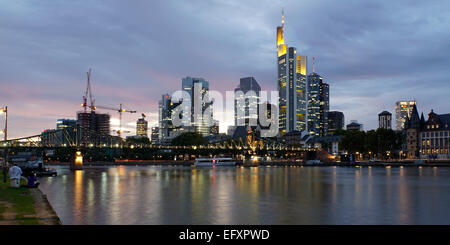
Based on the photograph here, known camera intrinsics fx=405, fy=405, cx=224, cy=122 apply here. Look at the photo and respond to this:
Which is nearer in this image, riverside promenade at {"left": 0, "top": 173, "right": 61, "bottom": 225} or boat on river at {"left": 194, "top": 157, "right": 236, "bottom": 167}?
riverside promenade at {"left": 0, "top": 173, "right": 61, "bottom": 225}

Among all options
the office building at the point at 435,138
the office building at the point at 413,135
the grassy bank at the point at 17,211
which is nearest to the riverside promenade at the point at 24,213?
the grassy bank at the point at 17,211

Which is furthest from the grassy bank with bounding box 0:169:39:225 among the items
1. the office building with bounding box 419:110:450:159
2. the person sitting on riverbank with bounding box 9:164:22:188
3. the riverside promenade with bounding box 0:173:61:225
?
the office building with bounding box 419:110:450:159

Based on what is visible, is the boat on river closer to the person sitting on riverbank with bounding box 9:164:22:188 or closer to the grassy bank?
the person sitting on riverbank with bounding box 9:164:22:188

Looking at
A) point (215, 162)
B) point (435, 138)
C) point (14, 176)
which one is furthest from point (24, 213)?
point (435, 138)

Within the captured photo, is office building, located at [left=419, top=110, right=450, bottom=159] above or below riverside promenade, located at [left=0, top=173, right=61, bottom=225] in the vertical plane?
above

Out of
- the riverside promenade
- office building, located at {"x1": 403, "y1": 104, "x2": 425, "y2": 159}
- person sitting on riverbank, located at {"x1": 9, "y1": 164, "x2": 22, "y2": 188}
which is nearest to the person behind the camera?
the riverside promenade

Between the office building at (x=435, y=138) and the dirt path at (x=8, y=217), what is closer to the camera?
the dirt path at (x=8, y=217)

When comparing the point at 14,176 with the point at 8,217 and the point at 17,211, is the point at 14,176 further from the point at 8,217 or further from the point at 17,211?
the point at 8,217

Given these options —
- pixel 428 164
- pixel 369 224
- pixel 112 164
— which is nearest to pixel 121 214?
pixel 369 224

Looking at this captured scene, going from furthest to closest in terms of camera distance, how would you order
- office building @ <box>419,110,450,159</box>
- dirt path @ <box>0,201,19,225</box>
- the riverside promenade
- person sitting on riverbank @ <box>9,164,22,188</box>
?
1. office building @ <box>419,110,450,159</box>
2. person sitting on riverbank @ <box>9,164,22,188</box>
3. the riverside promenade
4. dirt path @ <box>0,201,19,225</box>

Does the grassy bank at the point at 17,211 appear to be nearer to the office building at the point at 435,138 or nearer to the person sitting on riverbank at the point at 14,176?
the person sitting on riverbank at the point at 14,176

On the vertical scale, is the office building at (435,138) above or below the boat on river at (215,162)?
above
